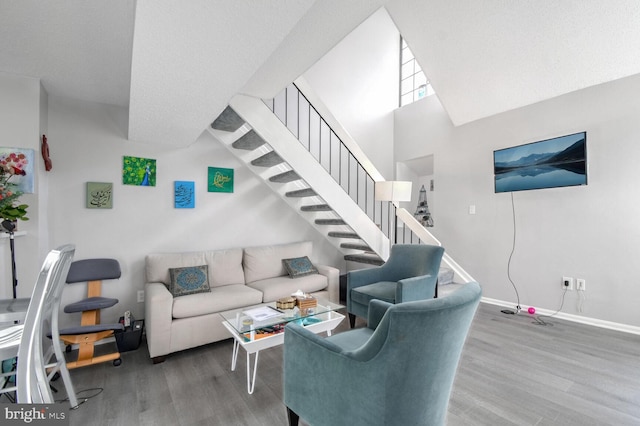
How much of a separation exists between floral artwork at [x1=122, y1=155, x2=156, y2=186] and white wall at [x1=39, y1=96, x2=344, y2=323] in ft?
0.18

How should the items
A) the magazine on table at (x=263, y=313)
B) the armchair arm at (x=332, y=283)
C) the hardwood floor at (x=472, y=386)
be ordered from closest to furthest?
the hardwood floor at (x=472, y=386)
the magazine on table at (x=263, y=313)
the armchair arm at (x=332, y=283)

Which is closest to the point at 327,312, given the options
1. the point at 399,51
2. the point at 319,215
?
the point at 319,215

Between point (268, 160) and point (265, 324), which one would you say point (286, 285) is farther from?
point (268, 160)

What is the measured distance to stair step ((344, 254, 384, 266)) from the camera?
14.0 feet

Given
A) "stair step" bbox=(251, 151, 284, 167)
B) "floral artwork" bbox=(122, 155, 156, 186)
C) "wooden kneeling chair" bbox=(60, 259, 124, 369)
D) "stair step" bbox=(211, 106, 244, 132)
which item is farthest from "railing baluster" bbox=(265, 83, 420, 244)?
"wooden kneeling chair" bbox=(60, 259, 124, 369)

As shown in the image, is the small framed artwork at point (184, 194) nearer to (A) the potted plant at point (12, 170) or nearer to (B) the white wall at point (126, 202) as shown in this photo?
(B) the white wall at point (126, 202)

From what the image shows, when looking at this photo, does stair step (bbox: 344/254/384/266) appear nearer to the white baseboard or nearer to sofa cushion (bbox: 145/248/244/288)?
sofa cushion (bbox: 145/248/244/288)

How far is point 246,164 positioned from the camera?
3.81 m

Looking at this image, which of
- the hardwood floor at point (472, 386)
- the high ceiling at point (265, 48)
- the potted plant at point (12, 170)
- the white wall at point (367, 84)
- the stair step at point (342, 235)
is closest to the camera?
the high ceiling at point (265, 48)

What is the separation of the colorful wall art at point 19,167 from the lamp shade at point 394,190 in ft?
11.5

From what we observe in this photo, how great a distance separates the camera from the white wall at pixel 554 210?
10.3ft

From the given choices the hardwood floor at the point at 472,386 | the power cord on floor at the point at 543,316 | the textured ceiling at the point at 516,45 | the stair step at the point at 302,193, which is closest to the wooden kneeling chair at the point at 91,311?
the hardwood floor at the point at 472,386

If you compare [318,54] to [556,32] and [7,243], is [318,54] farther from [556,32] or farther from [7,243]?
[7,243]

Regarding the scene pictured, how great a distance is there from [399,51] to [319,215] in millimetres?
3864
